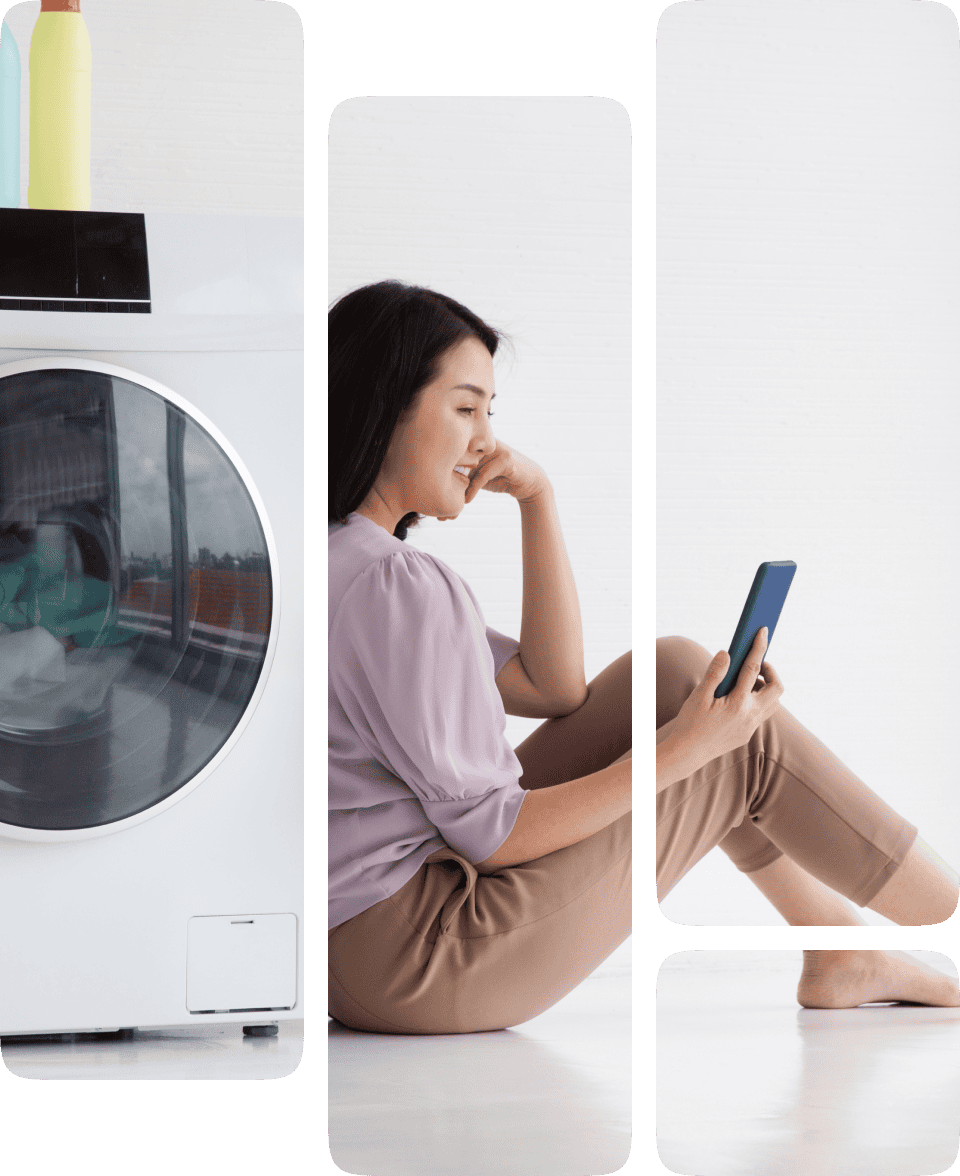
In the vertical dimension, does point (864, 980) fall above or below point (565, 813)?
below

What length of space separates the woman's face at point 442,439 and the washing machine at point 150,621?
15 centimetres

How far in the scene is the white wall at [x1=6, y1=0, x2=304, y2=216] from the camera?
5.56 feet

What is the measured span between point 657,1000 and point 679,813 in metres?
0.29

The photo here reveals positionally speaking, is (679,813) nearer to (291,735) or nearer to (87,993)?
(291,735)

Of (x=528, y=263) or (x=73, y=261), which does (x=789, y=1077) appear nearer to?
(x=528, y=263)

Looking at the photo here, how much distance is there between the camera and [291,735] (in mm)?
1638

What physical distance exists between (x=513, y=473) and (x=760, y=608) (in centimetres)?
40

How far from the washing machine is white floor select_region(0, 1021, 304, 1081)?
4 centimetres

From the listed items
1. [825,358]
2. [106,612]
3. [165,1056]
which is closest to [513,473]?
[825,358]

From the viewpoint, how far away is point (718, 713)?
1629 millimetres

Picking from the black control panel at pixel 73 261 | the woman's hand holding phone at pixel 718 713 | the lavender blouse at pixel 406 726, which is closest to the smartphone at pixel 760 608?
the woman's hand holding phone at pixel 718 713

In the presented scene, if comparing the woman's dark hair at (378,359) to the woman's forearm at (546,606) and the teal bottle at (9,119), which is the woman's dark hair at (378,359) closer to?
the woman's forearm at (546,606)

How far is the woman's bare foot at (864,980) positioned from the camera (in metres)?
1.68

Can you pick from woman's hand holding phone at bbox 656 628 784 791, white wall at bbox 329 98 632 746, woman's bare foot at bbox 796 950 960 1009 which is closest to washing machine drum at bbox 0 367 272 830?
white wall at bbox 329 98 632 746
